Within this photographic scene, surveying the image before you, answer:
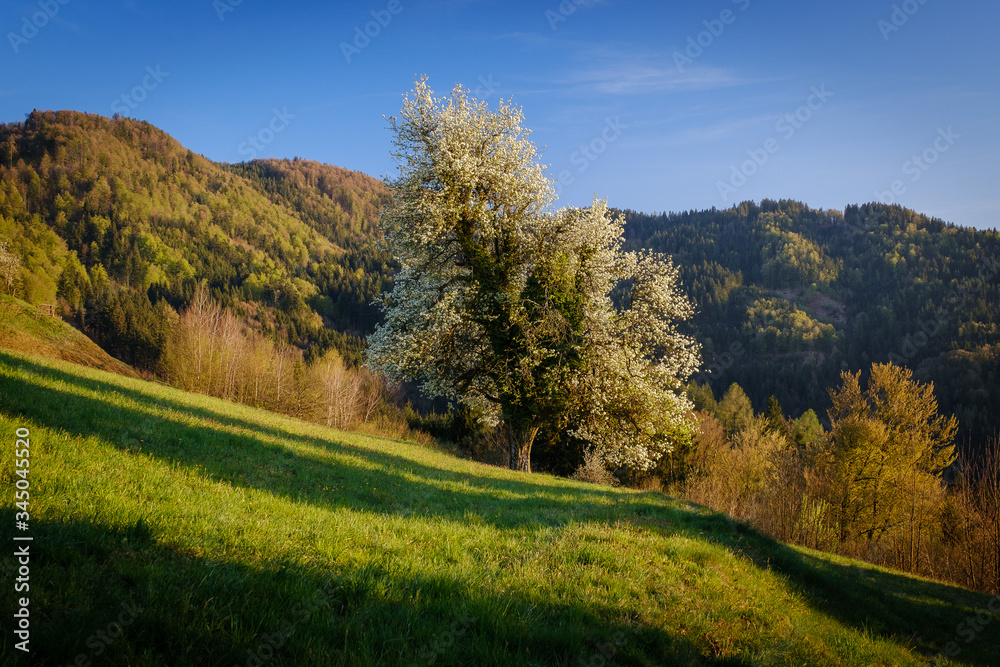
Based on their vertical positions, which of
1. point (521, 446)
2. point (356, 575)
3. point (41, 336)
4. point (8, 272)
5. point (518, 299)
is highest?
point (518, 299)

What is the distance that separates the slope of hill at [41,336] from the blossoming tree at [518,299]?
1642 centimetres

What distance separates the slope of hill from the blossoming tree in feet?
53.9

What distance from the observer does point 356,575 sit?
14.4 feet

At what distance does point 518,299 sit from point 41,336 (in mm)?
24930

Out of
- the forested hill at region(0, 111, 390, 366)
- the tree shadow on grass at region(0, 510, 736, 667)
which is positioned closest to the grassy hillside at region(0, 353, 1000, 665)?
the tree shadow on grass at region(0, 510, 736, 667)

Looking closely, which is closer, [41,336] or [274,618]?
[274,618]

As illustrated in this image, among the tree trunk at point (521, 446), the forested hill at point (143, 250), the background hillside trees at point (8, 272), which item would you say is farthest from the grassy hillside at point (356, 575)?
the forested hill at point (143, 250)

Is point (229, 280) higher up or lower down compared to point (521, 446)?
higher up

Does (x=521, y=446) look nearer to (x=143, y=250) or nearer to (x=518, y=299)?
(x=518, y=299)

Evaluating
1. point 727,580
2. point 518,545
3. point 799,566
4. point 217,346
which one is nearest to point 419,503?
point 518,545

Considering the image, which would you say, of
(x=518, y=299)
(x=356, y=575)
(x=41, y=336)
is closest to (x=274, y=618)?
(x=356, y=575)

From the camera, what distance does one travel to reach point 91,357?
2670 cm

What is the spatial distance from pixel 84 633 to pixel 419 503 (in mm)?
6823

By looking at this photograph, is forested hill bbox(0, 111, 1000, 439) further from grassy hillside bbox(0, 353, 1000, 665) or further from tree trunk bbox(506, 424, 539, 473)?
grassy hillside bbox(0, 353, 1000, 665)
